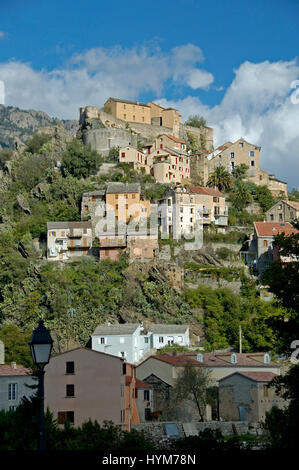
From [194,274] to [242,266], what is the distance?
20.6 feet

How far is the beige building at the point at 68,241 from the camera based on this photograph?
8375cm

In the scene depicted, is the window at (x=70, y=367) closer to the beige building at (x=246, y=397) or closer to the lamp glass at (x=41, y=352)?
the beige building at (x=246, y=397)

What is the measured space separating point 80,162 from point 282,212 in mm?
26613

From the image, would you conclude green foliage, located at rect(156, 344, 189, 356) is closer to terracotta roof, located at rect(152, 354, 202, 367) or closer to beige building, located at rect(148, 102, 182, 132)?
terracotta roof, located at rect(152, 354, 202, 367)

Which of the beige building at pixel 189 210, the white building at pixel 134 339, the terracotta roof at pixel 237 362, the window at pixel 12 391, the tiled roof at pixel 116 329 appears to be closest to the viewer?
the window at pixel 12 391

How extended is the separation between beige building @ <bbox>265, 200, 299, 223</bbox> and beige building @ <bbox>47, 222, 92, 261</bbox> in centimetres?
2396

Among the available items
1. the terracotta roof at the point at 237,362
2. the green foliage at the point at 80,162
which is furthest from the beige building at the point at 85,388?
the green foliage at the point at 80,162

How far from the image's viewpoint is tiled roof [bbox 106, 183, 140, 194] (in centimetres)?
8706

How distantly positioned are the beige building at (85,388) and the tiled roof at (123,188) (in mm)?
40763

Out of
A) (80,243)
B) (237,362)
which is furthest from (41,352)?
(80,243)

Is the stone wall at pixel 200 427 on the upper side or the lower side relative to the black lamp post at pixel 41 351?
lower

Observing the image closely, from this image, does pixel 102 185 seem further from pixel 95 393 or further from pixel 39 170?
pixel 95 393

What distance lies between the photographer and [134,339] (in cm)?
6988
